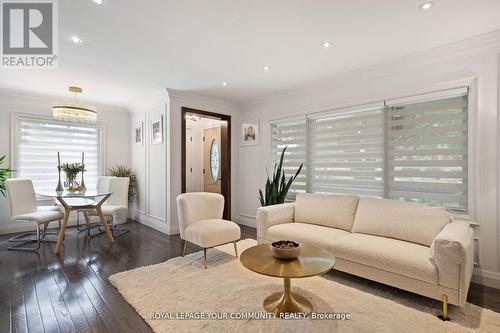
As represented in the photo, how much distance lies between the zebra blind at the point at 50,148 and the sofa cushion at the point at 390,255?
5.24 m

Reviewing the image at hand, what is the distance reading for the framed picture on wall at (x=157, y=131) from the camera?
4543 millimetres

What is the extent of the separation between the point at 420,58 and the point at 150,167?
4649 millimetres

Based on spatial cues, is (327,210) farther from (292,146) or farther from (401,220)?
(292,146)

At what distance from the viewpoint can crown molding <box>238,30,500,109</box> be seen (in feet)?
8.25

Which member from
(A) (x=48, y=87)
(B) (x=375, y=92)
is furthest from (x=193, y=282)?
(A) (x=48, y=87)

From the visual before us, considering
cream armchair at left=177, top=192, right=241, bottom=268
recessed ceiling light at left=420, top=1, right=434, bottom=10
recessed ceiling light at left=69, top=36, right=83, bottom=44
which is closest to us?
recessed ceiling light at left=420, top=1, right=434, bottom=10

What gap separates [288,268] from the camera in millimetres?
1836

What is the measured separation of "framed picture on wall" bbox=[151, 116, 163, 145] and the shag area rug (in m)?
2.45

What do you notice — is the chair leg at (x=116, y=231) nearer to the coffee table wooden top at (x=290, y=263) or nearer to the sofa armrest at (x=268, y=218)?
the sofa armrest at (x=268, y=218)

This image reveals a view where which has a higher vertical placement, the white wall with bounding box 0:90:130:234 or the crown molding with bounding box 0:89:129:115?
the crown molding with bounding box 0:89:129:115

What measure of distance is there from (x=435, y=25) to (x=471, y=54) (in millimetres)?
671

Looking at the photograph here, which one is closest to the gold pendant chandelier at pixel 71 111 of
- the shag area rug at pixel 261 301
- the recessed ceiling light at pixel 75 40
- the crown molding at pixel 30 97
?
the crown molding at pixel 30 97

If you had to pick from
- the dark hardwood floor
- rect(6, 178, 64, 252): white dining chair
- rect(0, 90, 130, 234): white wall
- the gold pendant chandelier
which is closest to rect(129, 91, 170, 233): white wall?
rect(0, 90, 130, 234): white wall

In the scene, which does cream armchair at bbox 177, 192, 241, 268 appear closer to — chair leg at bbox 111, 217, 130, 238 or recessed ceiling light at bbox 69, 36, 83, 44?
chair leg at bbox 111, 217, 130, 238
